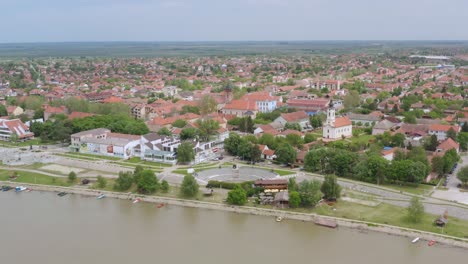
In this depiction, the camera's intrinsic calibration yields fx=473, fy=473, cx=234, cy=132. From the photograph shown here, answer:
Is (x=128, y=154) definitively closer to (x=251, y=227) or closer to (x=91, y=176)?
(x=91, y=176)

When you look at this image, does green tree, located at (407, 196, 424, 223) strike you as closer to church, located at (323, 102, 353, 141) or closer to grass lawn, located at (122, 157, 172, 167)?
grass lawn, located at (122, 157, 172, 167)

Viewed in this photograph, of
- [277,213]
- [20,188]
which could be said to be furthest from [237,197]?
[20,188]

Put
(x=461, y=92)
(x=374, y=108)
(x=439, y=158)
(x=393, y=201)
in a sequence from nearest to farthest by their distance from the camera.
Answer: (x=393, y=201), (x=439, y=158), (x=374, y=108), (x=461, y=92)

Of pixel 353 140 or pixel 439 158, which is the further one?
pixel 353 140

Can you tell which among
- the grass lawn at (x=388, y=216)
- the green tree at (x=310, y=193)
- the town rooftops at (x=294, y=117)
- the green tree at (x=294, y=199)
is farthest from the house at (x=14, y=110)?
the grass lawn at (x=388, y=216)

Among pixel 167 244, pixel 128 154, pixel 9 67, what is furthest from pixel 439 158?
pixel 9 67

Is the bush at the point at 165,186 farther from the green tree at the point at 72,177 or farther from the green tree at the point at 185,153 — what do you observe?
the green tree at the point at 72,177

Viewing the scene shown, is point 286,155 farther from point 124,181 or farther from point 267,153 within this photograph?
point 124,181
